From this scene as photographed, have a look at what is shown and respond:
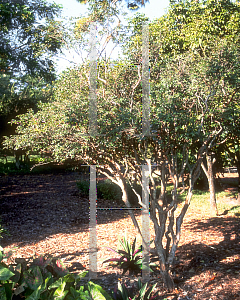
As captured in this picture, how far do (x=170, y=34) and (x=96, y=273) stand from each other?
20.0ft

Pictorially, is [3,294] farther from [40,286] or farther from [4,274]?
[40,286]

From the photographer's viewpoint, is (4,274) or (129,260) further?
(129,260)

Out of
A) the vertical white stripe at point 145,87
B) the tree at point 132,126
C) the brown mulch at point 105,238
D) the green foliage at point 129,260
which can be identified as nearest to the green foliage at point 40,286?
the brown mulch at point 105,238

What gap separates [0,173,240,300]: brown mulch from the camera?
4.07 m

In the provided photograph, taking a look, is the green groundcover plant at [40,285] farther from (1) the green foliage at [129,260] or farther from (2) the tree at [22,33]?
(2) the tree at [22,33]

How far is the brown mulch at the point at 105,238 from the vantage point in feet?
13.4

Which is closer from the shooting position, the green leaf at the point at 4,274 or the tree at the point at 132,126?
the green leaf at the point at 4,274

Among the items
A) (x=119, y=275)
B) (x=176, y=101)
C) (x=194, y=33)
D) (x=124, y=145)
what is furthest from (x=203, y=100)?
(x=194, y=33)

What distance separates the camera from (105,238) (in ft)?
21.3

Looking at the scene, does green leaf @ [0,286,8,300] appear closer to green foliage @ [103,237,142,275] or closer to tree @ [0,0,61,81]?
green foliage @ [103,237,142,275]

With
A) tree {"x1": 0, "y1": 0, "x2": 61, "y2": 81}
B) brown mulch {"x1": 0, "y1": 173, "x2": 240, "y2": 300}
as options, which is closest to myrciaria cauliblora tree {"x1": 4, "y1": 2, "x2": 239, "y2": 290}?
brown mulch {"x1": 0, "y1": 173, "x2": 240, "y2": 300}

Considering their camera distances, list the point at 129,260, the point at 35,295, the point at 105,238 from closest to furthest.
→ 1. the point at 35,295
2. the point at 129,260
3. the point at 105,238

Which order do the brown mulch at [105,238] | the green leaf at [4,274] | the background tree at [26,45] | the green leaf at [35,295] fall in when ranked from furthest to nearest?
the background tree at [26,45], the brown mulch at [105,238], the green leaf at [35,295], the green leaf at [4,274]

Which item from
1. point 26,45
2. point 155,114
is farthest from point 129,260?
point 26,45
